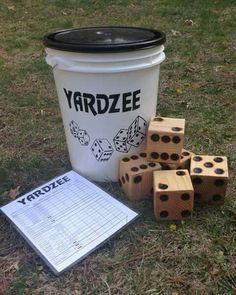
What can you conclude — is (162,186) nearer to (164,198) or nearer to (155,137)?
(164,198)

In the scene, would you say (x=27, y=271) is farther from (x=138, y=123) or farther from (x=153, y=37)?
(x=153, y=37)

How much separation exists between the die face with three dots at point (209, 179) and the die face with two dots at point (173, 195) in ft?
0.21

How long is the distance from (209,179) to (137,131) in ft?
1.42

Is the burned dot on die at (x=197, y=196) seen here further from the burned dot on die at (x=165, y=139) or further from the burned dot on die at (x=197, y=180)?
the burned dot on die at (x=165, y=139)

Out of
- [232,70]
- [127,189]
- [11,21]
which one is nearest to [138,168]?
[127,189]

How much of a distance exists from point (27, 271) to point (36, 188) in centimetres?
53

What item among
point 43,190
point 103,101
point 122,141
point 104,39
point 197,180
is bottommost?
point 43,190

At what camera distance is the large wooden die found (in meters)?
1.91

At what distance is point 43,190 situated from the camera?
2039 millimetres

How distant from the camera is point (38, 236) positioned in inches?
69.1

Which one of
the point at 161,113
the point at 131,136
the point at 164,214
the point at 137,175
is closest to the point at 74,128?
the point at 131,136

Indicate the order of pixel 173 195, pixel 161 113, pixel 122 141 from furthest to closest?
pixel 161 113 < pixel 122 141 < pixel 173 195

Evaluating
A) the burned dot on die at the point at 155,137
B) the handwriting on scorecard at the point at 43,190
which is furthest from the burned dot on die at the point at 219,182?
the handwriting on scorecard at the point at 43,190

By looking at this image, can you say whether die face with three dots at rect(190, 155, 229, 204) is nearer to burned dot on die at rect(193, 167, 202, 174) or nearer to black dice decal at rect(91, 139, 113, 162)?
burned dot on die at rect(193, 167, 202, 174)
